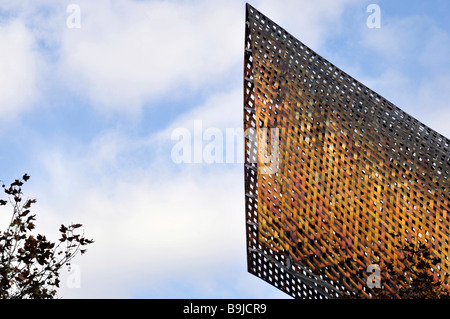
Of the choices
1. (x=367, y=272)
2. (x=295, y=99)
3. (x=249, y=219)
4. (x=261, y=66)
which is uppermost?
(x=261, y=66)

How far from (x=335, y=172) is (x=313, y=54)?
191 inches

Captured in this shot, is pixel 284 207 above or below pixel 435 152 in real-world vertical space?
below

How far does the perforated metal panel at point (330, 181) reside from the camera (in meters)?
12.4

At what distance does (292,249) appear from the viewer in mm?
13297

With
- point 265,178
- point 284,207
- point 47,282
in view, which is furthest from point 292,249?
point 47,282

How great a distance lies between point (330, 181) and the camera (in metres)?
13.2

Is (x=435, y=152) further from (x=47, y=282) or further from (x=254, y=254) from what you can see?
(x=47, y=282)

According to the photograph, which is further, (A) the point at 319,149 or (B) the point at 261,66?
(B) the point at 261,66

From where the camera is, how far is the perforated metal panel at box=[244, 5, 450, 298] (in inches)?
487

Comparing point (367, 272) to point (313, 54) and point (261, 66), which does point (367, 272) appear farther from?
point (313, 54)

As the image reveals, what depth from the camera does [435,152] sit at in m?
14.0
